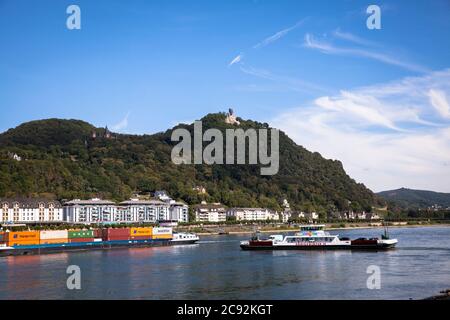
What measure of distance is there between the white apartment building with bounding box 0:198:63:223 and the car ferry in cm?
4620

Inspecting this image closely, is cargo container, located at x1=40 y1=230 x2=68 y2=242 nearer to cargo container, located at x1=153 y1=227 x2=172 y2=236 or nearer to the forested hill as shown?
cargo container, located at x1=153 y1=227 x2=172 y2=236

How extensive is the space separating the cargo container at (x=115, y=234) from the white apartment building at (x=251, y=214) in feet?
204

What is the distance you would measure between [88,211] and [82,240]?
37376 millimetres

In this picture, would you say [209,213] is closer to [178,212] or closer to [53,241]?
[178,212]

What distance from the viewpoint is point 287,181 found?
163 m

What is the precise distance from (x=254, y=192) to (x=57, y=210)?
69655mm

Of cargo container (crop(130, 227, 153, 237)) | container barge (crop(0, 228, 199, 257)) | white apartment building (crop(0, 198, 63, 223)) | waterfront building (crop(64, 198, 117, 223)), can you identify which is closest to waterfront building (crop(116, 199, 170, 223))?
waterfront building (crop(64, 198, 117, 223))

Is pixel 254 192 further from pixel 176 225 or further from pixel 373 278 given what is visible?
pixel 373 278

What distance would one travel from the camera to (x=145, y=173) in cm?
13438

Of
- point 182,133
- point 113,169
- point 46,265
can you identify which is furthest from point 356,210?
point 46,265

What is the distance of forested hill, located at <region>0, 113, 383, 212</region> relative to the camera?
358ft

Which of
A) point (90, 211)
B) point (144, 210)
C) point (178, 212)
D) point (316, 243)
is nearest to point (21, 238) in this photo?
point (316, 243)

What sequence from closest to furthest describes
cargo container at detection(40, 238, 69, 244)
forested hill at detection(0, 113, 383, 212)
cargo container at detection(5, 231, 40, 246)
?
cargo container at detection(5, 231, 40, 246) → cargo container at detection(40, 238, 69, 244) → forested hill at detection(0, 113, 383, 212)

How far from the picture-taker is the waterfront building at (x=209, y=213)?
117m
